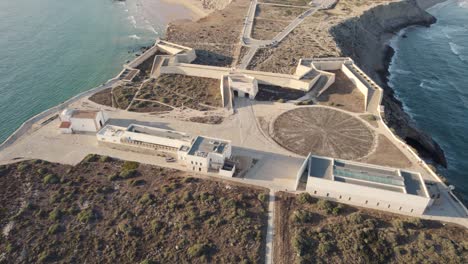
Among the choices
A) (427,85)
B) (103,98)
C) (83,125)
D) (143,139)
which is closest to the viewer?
(143,139)

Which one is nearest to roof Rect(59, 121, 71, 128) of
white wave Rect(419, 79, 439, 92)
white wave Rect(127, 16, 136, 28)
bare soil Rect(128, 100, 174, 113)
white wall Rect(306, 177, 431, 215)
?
bare soil Rect(128, 100, 174, 113)

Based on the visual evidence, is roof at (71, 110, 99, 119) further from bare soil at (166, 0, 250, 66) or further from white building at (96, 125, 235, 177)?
bare soil at (166, 0, 250, 66)

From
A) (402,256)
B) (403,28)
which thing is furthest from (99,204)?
(403,28)

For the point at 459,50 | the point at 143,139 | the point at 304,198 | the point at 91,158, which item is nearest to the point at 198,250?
the point at 304,198

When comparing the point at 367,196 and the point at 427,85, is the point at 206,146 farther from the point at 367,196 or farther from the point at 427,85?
the point at 427,85

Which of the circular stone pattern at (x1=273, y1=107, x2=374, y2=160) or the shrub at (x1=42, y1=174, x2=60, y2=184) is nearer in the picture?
the shrub at (x1=42, y1=174, x2=60, y2=184)

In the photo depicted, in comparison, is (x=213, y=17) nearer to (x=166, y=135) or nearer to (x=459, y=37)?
(x=166, y=135)

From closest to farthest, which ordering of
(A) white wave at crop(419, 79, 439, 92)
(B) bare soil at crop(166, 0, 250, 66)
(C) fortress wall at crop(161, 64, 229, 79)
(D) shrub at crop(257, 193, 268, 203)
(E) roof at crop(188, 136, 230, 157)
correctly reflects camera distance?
1. (D) shrub at crop(257, 193, 268, 203)
2. (E) roof at crop(188, 136, 230, 157)
3. (C) fortress wall at crop(161, 64, 229, 79)
4. (B) bare soil at crop(166, 0, 250, 66)
5. (A) white wave at crop(419, 79, 439, 92)
